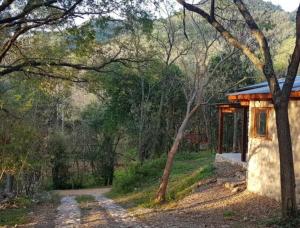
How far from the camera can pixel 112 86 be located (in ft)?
48.1

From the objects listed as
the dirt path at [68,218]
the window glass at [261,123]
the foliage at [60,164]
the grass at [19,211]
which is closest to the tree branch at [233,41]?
the window glass at [261,123]

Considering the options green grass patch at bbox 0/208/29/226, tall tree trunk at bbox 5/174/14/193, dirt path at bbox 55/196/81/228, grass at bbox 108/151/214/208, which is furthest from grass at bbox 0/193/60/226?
grass at bbox 108/151/214/208

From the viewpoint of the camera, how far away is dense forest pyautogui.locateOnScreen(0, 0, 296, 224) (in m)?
12.8

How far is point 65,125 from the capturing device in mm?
35531

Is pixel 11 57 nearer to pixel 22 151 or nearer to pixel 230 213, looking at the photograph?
pixel 22 151

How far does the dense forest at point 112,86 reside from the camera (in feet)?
42.1

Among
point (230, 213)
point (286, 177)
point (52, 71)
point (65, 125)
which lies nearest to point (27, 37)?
point (52, 71)

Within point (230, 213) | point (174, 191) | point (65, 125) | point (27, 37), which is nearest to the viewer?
point (230, 213)

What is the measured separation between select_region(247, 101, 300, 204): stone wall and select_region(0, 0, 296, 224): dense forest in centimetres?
Result: 195

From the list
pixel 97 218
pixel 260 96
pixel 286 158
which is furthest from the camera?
pixel 97 218

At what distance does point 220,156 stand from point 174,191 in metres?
4.16

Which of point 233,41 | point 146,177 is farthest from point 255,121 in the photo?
point 146,177

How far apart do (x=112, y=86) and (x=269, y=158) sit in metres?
5.88

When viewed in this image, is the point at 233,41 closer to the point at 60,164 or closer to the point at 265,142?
the point at 265,142
